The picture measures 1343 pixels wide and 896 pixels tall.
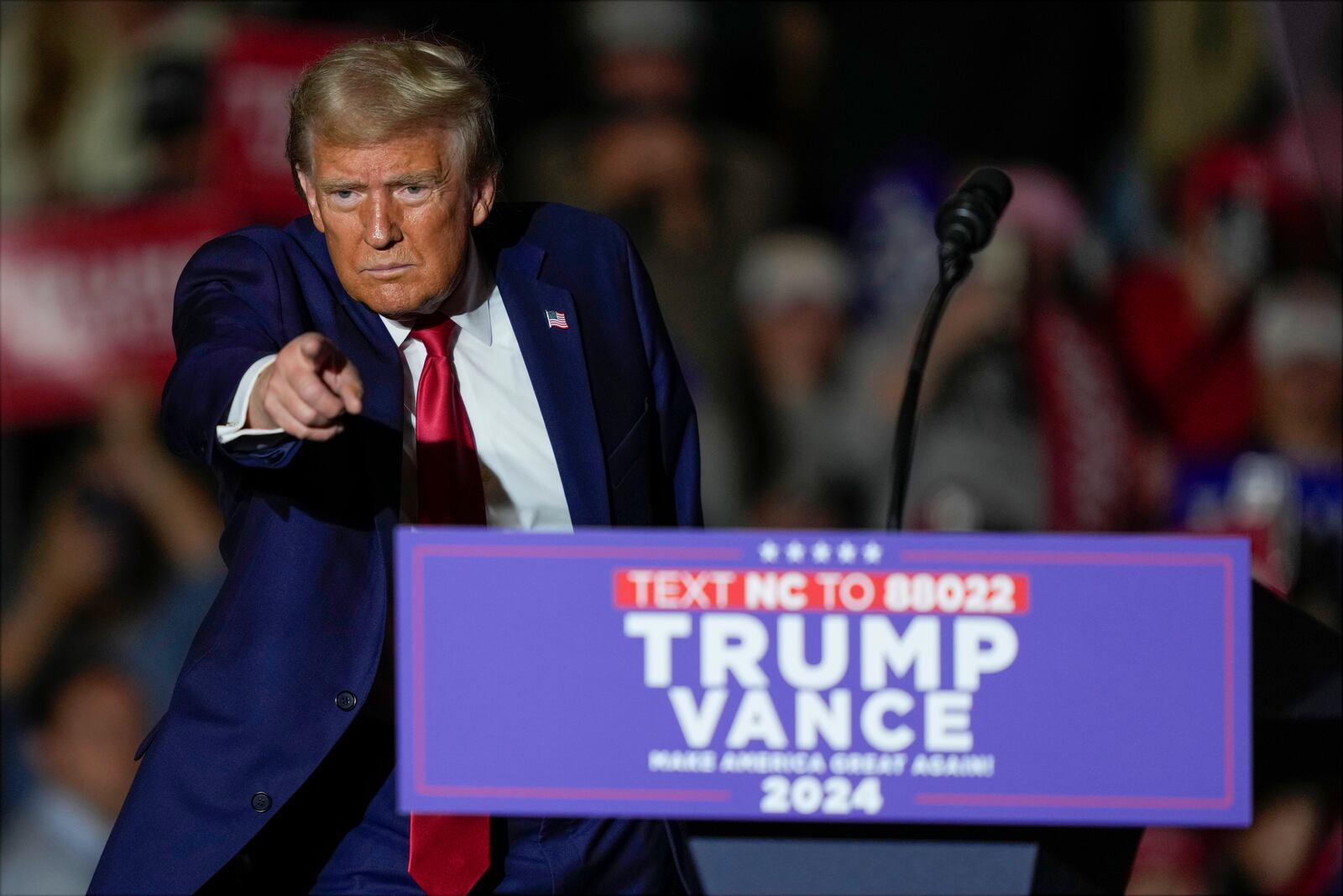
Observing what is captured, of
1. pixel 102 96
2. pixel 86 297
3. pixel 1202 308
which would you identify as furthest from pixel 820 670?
pixel 102 96

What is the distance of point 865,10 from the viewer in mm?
4730

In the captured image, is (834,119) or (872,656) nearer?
(872,656)

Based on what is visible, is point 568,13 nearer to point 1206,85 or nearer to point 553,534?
point 1206,85

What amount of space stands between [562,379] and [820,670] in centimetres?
36

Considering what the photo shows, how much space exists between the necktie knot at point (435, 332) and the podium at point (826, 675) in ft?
0.81

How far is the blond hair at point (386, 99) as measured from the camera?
136 cm

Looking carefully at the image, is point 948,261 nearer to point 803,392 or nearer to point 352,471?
point 352,471

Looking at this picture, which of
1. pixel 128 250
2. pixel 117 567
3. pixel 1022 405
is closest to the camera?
pixel 1022 405

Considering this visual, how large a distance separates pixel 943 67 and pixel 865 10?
26cm

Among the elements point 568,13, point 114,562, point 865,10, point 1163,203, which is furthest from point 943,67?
point 114,562

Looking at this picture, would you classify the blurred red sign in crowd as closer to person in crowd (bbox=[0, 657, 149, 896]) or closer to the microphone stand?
person in crowd (bbox=[0, 657, 149, 896])

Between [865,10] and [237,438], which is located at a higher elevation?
[865,10]

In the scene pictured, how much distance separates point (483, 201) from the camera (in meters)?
1.48

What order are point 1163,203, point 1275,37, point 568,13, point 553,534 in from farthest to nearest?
point 1163,203 → point 568,13 → point 1275,37 → point 553,534
